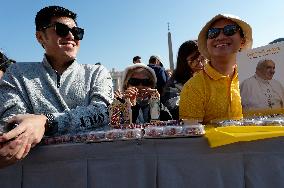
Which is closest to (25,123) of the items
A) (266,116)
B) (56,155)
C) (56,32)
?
(56,155)

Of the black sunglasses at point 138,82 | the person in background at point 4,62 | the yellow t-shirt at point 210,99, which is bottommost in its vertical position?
the yellow t-shirt at point 210,99

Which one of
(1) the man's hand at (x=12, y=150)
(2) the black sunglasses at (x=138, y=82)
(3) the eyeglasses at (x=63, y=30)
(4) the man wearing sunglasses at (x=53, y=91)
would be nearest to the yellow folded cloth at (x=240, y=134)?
(4) the man wearing sunglasses at (x=53, y=91)

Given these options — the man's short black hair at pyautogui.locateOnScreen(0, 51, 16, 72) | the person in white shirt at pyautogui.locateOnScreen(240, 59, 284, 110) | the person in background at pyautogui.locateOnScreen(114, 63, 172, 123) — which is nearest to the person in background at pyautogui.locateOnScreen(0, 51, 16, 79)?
the man's short black hair at pyautogui.locateOnScreen(0, 51, 16, 72)

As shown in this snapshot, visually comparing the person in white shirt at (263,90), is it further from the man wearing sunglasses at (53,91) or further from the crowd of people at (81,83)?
the man wearing sunglasses at (53,91)

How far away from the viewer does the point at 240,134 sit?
1366 millimetres

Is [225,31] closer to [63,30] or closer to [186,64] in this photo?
[63,30]

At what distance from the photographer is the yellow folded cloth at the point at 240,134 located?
135cm

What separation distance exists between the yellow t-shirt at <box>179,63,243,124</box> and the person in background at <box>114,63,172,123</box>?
18.0 inches

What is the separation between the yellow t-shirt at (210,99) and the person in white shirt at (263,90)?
0.15 meters

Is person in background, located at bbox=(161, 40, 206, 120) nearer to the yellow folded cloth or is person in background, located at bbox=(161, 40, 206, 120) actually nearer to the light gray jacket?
the light gray jacket

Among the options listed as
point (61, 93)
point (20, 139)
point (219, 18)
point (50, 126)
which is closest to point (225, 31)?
point (219, 18)

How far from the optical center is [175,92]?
2760 millimetres

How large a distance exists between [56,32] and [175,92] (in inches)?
40.4

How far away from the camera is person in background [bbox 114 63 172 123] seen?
2445 millimetres
